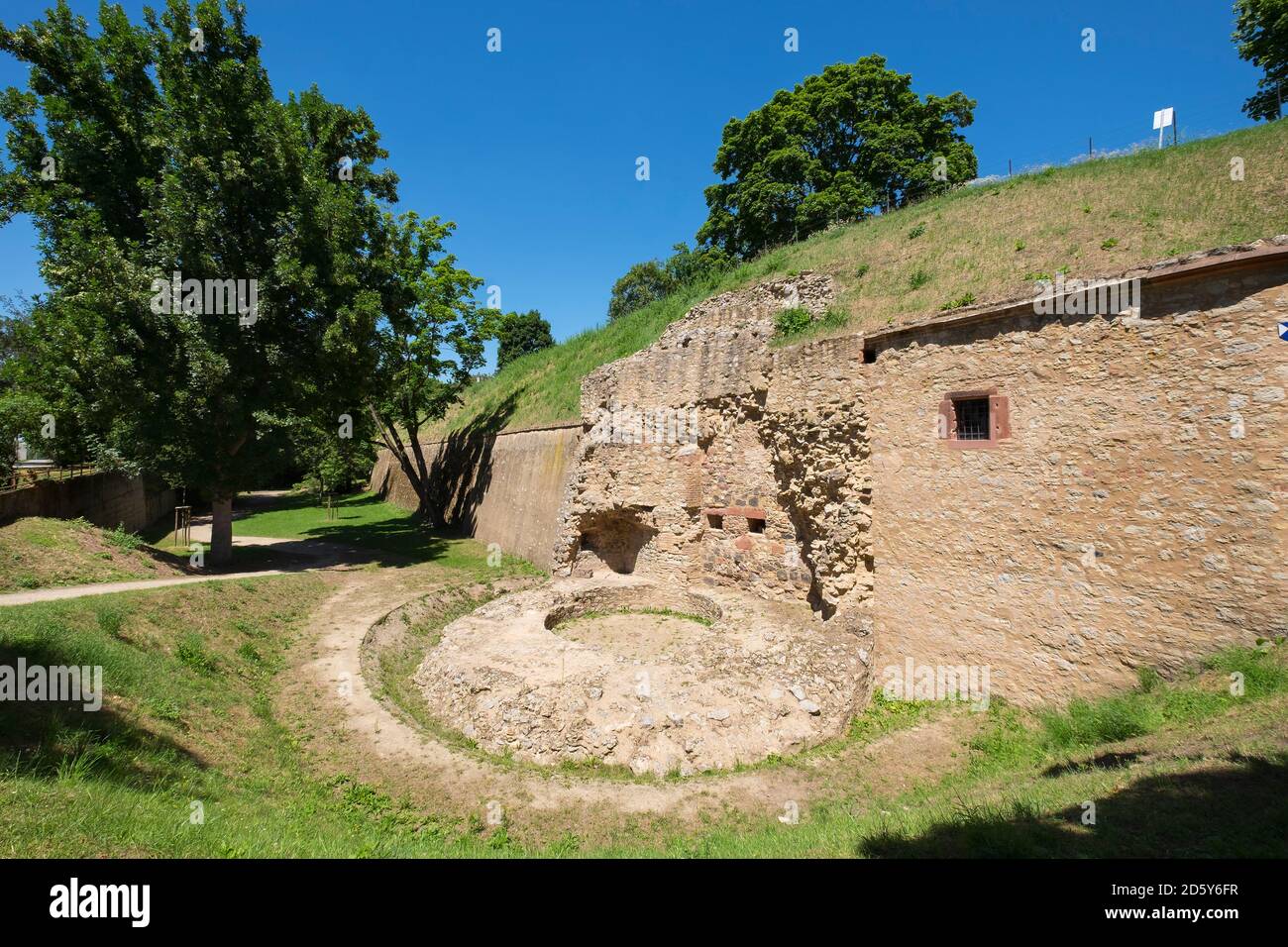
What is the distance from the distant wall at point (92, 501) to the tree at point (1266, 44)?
43.1 metres

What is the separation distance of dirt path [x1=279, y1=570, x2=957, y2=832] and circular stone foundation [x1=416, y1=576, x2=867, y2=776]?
0.57m

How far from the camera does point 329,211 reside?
1797 cm

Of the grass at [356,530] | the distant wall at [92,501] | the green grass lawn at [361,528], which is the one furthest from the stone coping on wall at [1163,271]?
the distant wall at [92,501]

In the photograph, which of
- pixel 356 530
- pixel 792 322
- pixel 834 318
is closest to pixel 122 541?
pixel 356 530

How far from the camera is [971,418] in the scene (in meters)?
10.4

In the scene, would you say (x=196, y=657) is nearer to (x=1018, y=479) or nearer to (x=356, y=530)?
(x=1018, y=479)

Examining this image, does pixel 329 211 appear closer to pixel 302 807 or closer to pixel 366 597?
pixel 366 597

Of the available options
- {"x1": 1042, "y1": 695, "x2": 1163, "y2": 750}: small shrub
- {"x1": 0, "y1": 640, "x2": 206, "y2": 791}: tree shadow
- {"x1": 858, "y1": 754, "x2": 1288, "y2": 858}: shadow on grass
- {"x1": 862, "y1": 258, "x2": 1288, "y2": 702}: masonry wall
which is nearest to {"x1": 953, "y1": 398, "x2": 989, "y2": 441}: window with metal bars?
{"x1": 862, "y1": 258, "x2": 1288, "y2": 702}: masonry wall

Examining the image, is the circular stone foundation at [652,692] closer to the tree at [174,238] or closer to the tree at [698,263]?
the tree at [174,238]

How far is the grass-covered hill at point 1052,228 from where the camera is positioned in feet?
36.9

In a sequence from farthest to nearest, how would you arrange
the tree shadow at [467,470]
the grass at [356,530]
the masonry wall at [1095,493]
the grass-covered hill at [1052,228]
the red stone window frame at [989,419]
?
the tree shadow at [467,470] < the grass at [356,530] < the grass-covered hill at [1052,228] < the red stone window frame at [989,419] < the masonry wall at [1095,493]

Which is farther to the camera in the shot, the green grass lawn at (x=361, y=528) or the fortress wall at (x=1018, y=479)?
the green grass lawn at (x=361, y=528)

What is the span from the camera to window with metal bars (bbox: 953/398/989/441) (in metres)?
10.2
